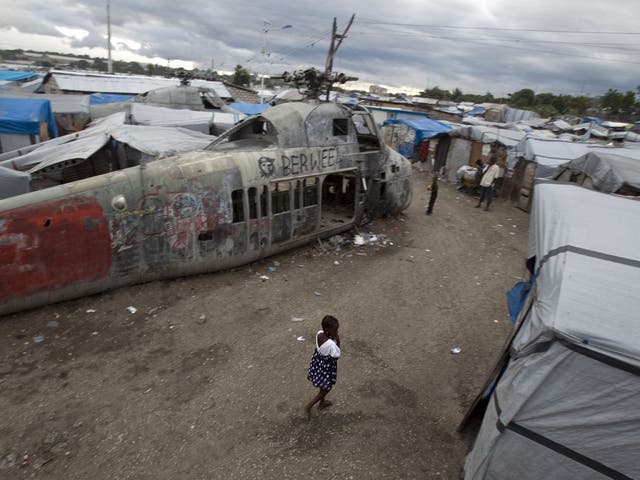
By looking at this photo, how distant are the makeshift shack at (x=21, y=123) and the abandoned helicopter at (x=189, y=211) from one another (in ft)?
21.7

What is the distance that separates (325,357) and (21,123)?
38.5 feet

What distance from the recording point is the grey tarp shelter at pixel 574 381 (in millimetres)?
2656

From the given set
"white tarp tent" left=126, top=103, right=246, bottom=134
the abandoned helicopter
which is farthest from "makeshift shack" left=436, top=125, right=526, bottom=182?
"white tarp tent" left=126, top=103, right=246, bottom=134

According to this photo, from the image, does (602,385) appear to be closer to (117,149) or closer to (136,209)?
(136,209)

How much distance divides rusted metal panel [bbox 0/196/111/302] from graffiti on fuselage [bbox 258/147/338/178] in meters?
3.30

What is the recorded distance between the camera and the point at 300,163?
8.76m

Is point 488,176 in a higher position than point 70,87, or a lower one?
lower

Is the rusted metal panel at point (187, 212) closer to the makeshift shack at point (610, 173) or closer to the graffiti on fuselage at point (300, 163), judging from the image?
the graffiti on fuselage at point (300, 163)

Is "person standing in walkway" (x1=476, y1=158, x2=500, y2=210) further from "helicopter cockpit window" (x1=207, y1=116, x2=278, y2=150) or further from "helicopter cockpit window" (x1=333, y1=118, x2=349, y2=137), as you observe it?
"helicopter cockpit window" (x1=207, y1=116, x2=278, y2=150)

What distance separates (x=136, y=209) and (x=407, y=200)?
27.4ft

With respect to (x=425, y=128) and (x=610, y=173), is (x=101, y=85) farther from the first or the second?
(x=610, y=173)

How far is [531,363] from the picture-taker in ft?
9.72

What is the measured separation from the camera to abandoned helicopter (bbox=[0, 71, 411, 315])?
19.5 ft

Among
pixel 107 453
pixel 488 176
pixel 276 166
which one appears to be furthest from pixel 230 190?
pixel 488 176
